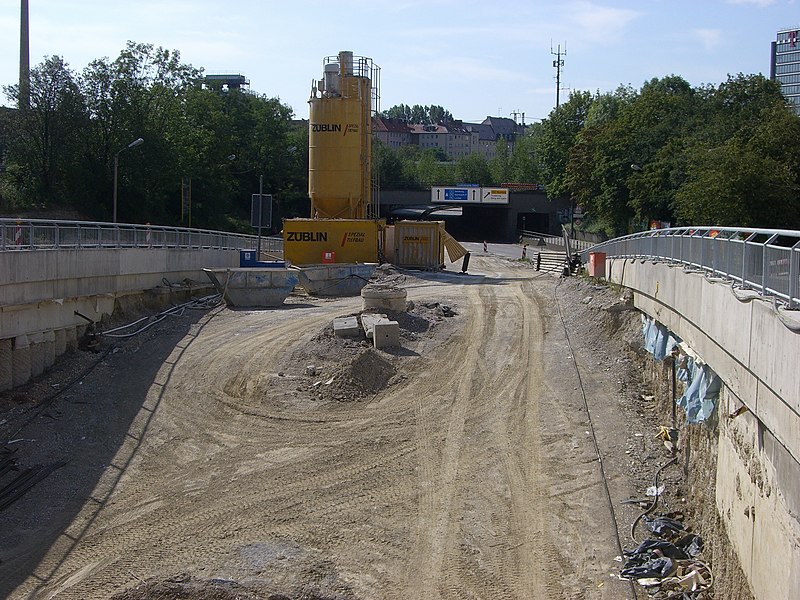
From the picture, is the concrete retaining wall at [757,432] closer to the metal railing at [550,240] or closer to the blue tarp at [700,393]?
the blue tarp at [700,393]

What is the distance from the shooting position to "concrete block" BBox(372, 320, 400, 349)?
816 inches

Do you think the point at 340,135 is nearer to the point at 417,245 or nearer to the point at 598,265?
the point at 417,245

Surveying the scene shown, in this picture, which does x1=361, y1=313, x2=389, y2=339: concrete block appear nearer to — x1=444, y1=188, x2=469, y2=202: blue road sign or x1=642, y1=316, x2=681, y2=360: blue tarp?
x1=642, y1=316, x2=681, y2=360: blue tarp

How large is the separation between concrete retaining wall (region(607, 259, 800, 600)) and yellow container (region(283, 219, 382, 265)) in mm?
26140

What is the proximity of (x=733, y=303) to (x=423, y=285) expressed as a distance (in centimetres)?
2394

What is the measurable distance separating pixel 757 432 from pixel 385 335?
12.1 meters

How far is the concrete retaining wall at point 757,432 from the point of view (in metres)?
7.85

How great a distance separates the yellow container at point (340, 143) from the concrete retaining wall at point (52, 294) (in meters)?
14.4

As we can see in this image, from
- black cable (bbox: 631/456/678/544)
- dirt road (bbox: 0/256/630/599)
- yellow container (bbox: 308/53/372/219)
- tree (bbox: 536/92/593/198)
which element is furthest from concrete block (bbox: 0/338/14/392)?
tree (bbox: 536/92/593/198)

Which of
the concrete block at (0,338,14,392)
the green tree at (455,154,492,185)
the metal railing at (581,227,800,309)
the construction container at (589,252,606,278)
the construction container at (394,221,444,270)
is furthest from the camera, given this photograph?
the green tree at (455,154,492,185)

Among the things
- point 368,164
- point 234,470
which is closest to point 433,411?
point 234,470

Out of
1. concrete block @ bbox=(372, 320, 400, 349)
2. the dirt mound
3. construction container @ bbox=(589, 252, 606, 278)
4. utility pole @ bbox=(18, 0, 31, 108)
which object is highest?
utility pole @ bbox=(18, 0, 31, 108)

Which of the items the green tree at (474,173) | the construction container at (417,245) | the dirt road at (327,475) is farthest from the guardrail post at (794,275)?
the green tree at (474,173)

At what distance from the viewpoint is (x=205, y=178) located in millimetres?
73500
